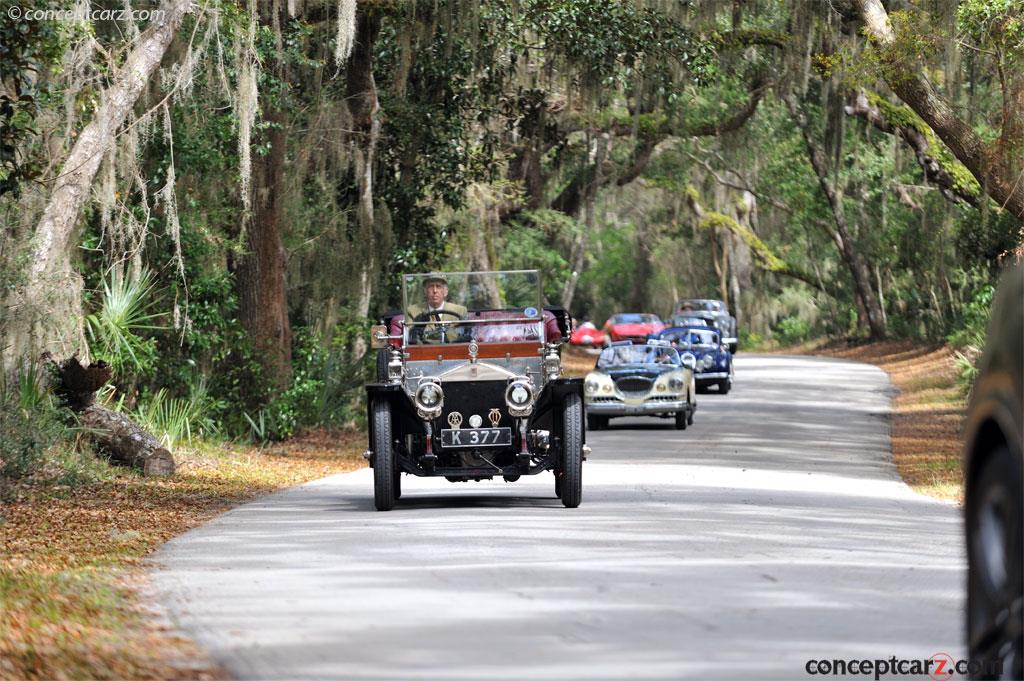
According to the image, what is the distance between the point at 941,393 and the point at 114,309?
21.1 metres

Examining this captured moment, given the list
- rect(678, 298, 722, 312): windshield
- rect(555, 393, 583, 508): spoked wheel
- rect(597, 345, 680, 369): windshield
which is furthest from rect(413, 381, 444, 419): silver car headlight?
rect(678, 298, 722, 312): windshield

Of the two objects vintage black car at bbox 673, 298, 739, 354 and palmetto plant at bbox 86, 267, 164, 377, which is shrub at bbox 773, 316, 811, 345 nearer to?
vintage black car at bbox 673, 298, 739, 354

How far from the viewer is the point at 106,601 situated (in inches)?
360

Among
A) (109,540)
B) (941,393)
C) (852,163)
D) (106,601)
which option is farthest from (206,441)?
(852,163)

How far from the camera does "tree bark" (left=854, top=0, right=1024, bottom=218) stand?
20.9m

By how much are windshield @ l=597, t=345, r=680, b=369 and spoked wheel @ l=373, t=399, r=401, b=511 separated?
13.6 metres

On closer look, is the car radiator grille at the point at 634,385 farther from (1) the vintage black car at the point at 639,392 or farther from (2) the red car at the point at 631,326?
(2) the red car at the point at 631,326

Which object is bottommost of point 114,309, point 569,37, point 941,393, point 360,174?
point 941,393

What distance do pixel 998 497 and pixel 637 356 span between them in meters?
23.3

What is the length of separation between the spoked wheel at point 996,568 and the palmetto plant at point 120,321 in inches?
594

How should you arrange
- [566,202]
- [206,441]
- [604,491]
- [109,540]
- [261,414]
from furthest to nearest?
[566,202], [261,414], [206,441], [604,491], [109,540]

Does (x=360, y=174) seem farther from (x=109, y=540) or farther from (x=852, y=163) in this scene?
(x=852, y=163)

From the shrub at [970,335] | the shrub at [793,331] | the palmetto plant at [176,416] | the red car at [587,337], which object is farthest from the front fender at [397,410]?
the shrub at [793,331]

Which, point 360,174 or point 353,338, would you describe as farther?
point 353,338
